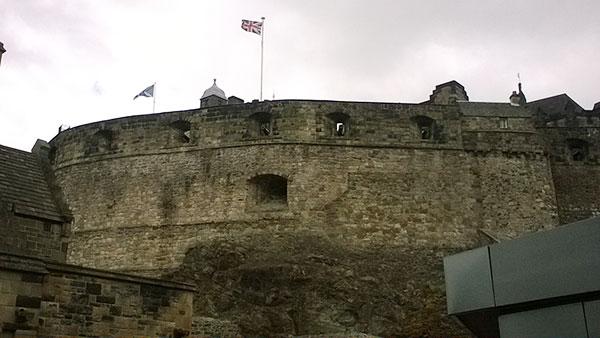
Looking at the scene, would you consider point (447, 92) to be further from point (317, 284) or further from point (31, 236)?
point (31, 236)

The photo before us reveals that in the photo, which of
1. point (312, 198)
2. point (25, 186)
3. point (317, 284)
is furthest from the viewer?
point (312, 198)

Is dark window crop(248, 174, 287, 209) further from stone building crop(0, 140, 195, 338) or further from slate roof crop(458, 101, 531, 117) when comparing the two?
stone building crop(0, 140, 195, 338)

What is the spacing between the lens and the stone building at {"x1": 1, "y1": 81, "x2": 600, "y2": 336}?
17.5 metres

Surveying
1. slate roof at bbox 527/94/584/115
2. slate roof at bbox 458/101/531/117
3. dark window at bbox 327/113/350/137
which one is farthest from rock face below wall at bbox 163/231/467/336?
slate roof at bbox 527/94/584/115

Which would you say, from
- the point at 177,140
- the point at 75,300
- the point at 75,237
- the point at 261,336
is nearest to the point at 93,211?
the point at 75,237

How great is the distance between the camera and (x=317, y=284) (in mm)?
17156

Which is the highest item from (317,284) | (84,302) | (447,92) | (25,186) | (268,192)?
(447,92)

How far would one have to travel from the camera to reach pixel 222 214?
19.1 m

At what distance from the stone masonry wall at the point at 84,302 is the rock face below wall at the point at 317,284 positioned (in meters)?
4.71

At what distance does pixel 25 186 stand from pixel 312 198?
28.0 ft

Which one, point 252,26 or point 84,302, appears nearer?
point 84,302

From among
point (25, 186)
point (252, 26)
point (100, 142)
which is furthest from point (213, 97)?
point (25, 186)

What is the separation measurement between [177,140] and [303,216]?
4.63 m

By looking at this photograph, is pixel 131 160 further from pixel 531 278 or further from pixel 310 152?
pixel 531 278
